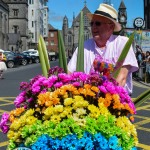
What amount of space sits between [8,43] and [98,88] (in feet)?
256

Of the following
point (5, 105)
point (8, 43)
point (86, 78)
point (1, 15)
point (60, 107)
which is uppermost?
point (1, 15)

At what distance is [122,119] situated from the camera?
2.82m

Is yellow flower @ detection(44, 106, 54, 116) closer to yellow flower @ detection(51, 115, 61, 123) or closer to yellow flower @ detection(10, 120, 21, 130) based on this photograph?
yellow flower @ detection(51, 115, 61, 123)

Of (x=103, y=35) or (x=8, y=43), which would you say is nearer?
(x=103, y=35)

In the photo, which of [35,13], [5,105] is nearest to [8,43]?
[35,13]

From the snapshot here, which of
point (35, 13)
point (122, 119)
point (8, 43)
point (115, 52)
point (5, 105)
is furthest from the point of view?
point (35, 13)

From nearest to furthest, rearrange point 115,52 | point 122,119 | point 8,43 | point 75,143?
1. point 75,143
2. point 122,119
3. point 115,52
4. point 8,43

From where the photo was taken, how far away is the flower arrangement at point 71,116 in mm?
2606

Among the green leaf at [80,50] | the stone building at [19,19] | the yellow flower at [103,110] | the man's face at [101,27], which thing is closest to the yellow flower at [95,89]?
the yellow flower at [103,110]

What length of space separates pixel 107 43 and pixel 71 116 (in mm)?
1145

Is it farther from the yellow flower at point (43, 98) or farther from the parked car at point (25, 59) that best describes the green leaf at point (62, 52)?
the parked car at point (25, 59)

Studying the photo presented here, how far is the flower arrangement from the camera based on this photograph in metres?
2.61

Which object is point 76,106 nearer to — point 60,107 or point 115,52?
point 60,107

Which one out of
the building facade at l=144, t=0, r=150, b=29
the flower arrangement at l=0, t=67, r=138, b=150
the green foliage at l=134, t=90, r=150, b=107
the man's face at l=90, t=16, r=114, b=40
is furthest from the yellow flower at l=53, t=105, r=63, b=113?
the building facade at l=144, t=0, r=150, b=29
